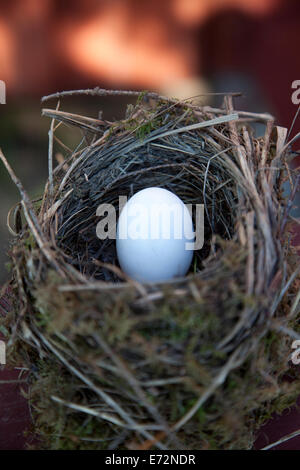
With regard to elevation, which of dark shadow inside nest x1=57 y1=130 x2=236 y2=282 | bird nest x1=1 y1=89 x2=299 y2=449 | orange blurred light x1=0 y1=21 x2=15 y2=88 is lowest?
bird nest x1=1 y1=89 x2=299 y2=449

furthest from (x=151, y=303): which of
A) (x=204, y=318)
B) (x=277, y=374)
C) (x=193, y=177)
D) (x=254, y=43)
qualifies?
(x=254, y=43)

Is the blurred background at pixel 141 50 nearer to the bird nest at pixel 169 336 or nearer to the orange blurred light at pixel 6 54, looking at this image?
the orange blurred light at pixel 6 54

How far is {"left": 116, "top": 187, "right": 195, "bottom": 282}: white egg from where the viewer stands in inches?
29.0

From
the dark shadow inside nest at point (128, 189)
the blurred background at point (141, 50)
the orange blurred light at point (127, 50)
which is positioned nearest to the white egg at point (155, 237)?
the dark shadow inside nest at point (128, 189)

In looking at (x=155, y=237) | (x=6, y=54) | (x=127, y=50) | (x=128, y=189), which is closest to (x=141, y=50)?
(x=127, y=50)

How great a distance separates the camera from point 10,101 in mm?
1970

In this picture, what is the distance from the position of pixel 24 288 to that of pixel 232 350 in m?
0.27

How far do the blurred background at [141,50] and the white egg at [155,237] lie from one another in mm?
977

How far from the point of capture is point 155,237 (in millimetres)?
735

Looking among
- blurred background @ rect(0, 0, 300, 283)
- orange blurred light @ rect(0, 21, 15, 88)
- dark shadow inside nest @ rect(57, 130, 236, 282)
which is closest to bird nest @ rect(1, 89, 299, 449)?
dark shadow inside nest @ rect(57, 130, 236, 282)

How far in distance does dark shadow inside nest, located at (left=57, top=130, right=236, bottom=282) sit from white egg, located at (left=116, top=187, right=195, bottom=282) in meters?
0.06

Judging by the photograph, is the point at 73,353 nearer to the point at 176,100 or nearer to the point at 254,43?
the point at 176,100

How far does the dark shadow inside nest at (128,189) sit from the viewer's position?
80 centimetres

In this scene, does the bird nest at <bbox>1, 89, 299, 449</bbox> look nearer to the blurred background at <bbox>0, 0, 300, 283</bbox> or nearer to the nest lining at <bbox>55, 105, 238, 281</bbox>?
the nest lining at <bbox>55, 105, 238, 281</bbox>
